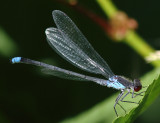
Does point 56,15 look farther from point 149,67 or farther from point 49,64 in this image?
point 149,67

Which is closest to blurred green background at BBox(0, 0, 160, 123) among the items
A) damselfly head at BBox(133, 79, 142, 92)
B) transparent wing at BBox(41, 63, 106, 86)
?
transparent wing at BBox(41, 63, 106, 86)

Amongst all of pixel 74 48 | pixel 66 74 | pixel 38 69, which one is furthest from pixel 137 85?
pixel 38 69

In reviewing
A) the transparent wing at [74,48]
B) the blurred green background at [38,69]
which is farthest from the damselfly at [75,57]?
Result: the blurred green background at [38,69]

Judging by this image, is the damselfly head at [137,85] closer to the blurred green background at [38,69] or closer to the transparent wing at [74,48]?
the blurred green background at [38,69]

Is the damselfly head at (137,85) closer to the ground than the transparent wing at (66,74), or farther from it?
closer to the ground

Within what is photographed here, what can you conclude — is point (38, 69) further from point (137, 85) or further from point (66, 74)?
point (137, 85)

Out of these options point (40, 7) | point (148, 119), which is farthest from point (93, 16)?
point (148, 119)

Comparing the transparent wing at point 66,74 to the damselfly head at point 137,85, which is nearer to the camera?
the damselfly head at point 137,85
